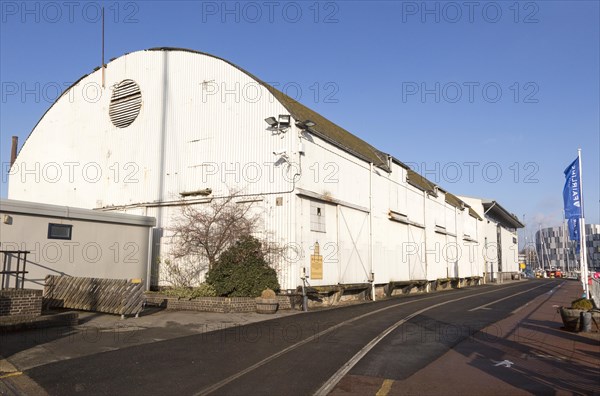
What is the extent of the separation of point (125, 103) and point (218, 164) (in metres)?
7.73

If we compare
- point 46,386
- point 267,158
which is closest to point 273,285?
point 267,158

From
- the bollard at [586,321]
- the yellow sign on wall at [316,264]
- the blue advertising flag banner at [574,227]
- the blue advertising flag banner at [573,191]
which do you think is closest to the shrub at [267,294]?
the yellow sign on wall at [316,264]

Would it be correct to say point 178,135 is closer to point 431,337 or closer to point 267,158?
point 267,158

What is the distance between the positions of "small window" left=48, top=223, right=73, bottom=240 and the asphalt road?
28.8 feet

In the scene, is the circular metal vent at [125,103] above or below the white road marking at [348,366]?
above

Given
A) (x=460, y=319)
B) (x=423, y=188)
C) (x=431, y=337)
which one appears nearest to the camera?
(x=431, y=337)

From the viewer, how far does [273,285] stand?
18.4m

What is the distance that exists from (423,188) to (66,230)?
26586 mm

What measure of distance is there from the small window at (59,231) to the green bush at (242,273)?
5.57m

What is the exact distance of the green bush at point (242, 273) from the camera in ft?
58.3

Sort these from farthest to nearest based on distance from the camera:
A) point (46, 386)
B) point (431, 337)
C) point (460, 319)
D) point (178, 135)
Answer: point (178, 135)
point (460, 319)
point (431, 337)
point (46, 386)

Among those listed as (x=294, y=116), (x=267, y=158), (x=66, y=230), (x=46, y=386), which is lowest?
(x=46, y=386)

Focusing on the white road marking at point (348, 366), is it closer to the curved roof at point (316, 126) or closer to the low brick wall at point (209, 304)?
the low brick wall at point (209, 304)

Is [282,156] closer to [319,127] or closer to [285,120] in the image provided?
[285,120]
